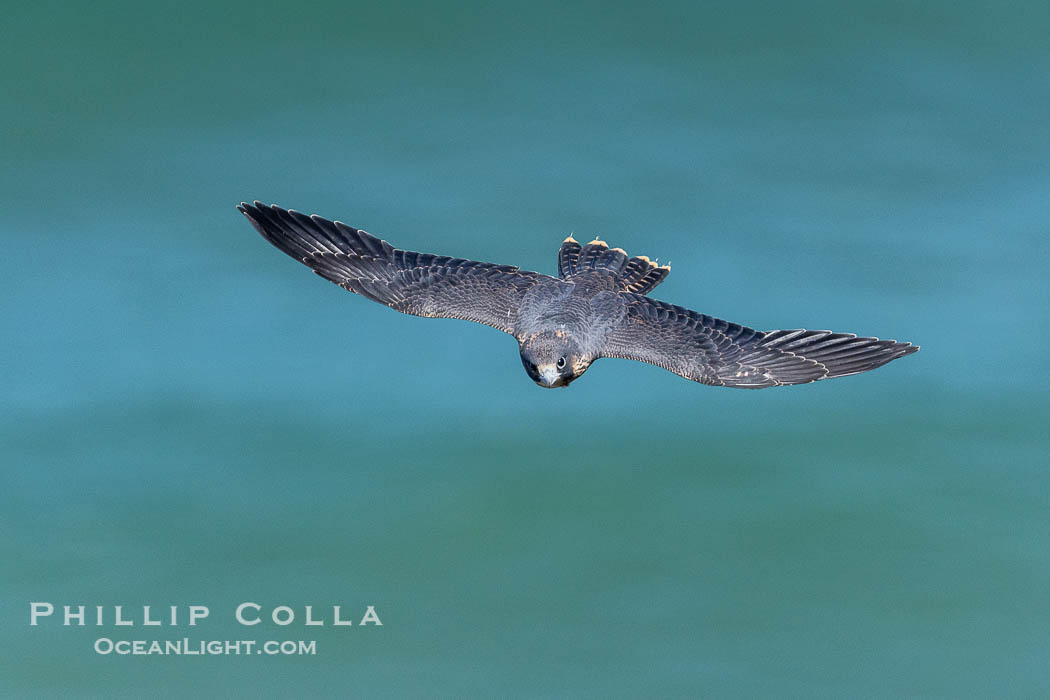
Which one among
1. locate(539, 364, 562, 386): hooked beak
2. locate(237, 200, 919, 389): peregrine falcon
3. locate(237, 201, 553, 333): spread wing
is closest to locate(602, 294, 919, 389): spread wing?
locate(237, 200, 919, 389): peregrine falcon

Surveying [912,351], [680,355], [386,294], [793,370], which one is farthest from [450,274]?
[912,351]

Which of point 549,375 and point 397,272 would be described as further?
point 397,272

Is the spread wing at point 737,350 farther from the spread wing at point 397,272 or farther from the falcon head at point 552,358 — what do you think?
the spread wing at point 397,272

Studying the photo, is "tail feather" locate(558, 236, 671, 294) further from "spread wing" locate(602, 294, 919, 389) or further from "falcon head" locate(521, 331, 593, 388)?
"falcon head" locate(521, 331, 593, 388)

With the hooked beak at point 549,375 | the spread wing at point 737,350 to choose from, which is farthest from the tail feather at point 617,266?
the hooked beak at point 549,375

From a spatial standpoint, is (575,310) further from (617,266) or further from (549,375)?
(617,266)

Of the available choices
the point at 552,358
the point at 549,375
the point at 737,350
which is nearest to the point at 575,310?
the point at 552,358

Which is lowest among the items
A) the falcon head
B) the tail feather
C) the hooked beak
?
the hooked beak
